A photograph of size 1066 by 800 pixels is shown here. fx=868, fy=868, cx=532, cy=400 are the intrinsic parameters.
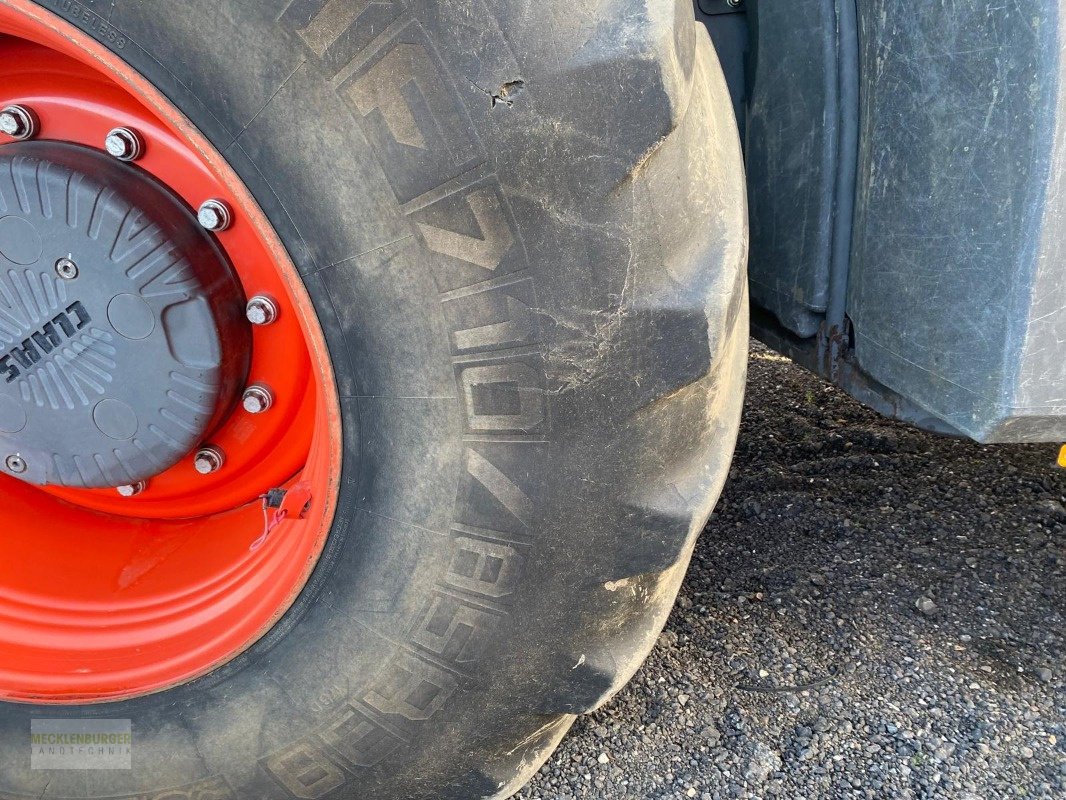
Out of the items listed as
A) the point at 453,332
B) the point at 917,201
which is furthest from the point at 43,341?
the point at 917,201

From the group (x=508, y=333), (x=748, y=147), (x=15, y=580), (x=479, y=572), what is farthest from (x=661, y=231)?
(x=15, y=580)

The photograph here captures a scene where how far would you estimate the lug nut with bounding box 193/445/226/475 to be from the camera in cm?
109

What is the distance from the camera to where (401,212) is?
0.82 m

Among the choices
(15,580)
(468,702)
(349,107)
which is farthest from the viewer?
(15,580)

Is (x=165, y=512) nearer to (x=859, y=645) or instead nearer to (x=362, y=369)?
(x=362, y=369)

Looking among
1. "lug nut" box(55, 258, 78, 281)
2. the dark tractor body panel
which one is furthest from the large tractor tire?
the dark tractor body panel

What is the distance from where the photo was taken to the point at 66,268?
3.01 ft

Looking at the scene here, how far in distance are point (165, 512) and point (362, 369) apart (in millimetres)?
509

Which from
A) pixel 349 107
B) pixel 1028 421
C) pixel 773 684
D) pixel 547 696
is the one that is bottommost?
pixel 773 684

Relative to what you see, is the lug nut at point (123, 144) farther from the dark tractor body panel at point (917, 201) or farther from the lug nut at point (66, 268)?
the dark tractor body panel at point (917, 201)

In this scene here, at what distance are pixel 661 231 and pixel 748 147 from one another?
0.52 meters

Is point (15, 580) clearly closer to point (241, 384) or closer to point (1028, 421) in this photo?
point (241, 384)

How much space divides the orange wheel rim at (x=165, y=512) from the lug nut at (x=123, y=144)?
12mm

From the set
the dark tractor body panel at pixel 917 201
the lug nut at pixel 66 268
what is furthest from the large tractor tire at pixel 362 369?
the dark tractor body panel at pixel 917 201
